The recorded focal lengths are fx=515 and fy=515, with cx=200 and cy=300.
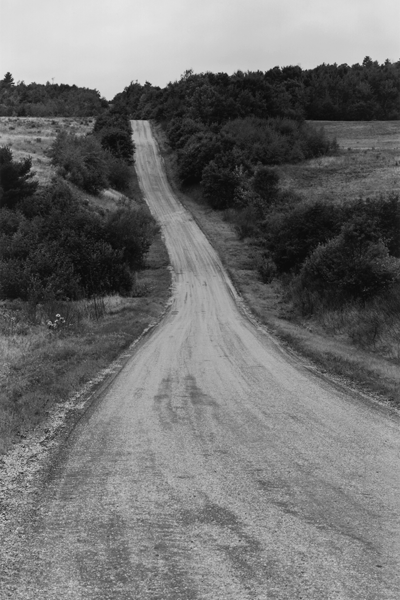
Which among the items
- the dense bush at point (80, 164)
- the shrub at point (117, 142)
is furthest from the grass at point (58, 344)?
the shrub at point (117, 142)

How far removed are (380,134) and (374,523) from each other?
83.2 meters

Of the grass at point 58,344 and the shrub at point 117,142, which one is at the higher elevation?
the shrub at point 117,142

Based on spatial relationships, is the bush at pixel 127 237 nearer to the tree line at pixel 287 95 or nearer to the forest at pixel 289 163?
the forest at pixel 289 163

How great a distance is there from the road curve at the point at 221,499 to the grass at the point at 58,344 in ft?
3.67

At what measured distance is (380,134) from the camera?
79.6 metres

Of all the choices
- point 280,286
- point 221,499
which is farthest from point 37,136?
point 221,499

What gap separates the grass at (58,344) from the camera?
1015 centimetres

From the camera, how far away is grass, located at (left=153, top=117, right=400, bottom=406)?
1427cm

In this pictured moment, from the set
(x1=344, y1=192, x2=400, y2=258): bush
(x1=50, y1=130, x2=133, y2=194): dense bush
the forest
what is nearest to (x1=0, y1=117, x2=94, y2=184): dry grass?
(x1=50, y1=130, x2=133, y2=194): dense bush

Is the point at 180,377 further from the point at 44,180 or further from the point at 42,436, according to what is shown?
the point at 44,180

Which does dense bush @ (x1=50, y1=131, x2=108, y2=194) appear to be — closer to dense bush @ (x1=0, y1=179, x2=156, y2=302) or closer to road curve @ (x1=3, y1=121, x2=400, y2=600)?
dense bush @ (x1=0, y1=179, x2=156, y2=302)

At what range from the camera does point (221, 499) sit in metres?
6.20

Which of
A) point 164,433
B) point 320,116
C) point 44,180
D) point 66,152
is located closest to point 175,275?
point 44,180

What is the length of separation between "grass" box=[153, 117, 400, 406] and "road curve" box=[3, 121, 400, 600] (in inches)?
87.1
